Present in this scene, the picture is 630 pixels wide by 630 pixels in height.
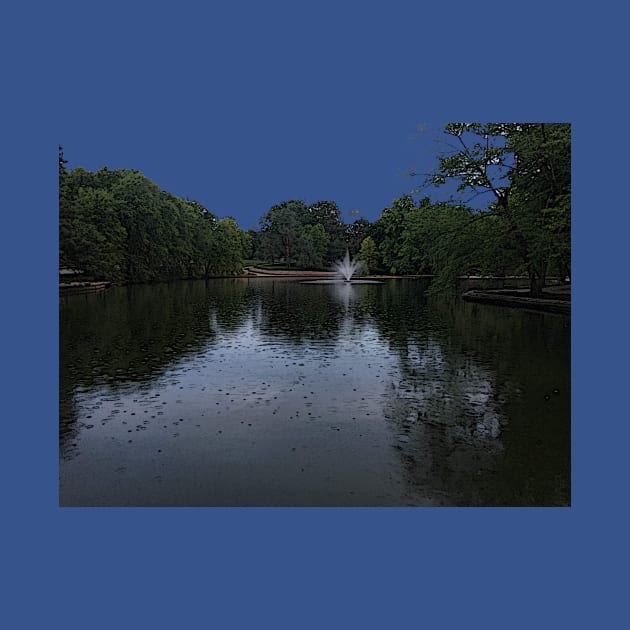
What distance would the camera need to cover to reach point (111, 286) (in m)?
19.5

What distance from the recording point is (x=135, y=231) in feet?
70.5

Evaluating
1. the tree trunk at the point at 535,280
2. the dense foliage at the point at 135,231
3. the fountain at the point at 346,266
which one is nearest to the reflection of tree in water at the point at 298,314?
the fountain at the point at 346,266

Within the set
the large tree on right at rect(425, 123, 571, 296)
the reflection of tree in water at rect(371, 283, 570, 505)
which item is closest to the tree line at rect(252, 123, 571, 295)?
the large tree on right at rect(425, 123, 571, 296)

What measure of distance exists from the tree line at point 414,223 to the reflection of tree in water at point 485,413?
111 inches

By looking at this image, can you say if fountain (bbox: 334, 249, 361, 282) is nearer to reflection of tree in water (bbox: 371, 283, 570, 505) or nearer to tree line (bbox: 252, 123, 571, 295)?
tree line (bbox: 252, 123, 571, 295)

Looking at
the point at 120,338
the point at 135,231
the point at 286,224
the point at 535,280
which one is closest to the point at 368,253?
the point at 286,224

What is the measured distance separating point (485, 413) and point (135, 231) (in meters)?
17.7

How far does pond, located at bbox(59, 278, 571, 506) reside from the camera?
14.7 ft

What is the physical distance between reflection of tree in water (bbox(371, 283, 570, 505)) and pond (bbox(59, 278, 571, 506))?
0.07 feet

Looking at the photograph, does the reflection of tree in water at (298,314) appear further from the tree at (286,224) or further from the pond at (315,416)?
the tree at (286,224)

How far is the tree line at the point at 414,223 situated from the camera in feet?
42.0

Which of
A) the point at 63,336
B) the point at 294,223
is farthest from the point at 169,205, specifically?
the point at 63,336

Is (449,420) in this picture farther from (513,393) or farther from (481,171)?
(481,171)

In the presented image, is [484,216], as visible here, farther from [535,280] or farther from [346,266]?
[346,266]
